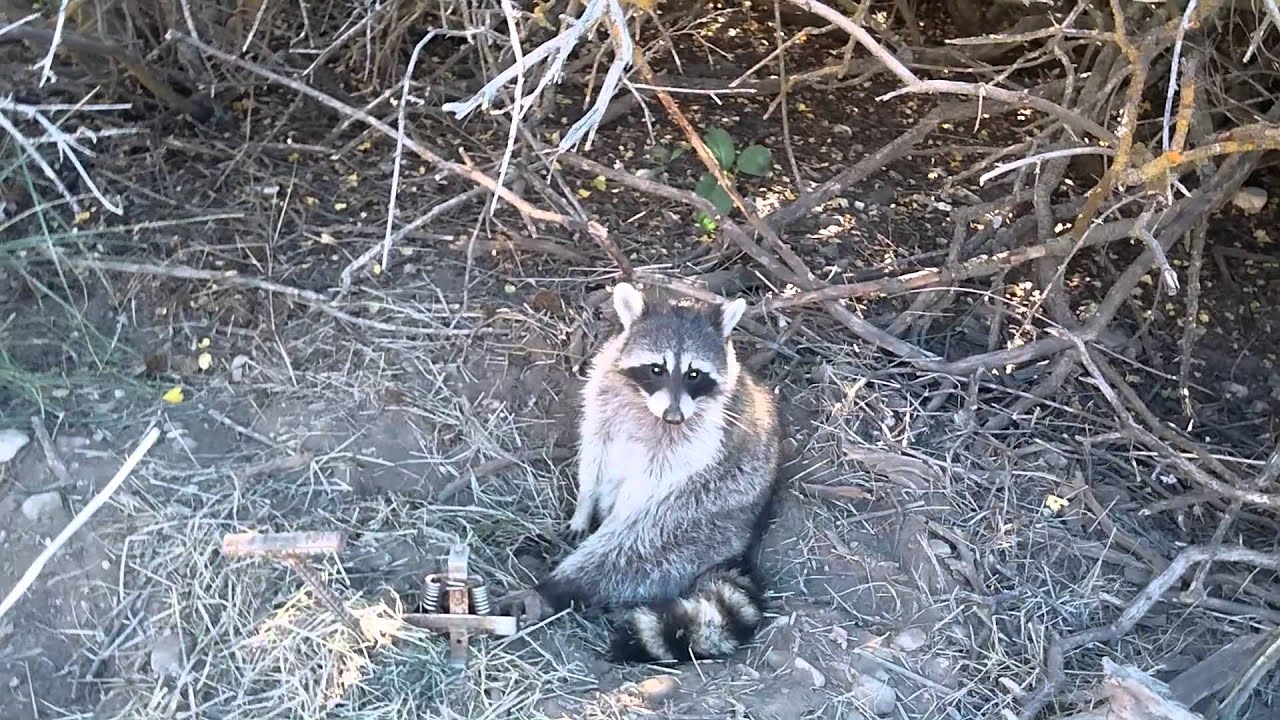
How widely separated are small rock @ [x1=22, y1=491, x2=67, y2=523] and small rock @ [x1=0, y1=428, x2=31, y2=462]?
0.48 feet

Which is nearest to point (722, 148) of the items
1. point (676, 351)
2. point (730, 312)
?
point (730, 312)

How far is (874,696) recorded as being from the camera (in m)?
3.00

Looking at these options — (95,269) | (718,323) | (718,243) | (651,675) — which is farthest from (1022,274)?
(95,269)

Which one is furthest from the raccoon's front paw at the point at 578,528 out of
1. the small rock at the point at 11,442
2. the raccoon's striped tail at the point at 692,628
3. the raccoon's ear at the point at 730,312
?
the small rock at the point at 11,442

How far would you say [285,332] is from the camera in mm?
3676

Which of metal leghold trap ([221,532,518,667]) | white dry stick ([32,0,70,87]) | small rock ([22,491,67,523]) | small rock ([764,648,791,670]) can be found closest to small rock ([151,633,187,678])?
metal leghold trap ([221,532,518,667])

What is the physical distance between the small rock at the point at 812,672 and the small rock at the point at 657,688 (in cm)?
33

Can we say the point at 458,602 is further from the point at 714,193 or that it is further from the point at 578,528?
the point at 714,193

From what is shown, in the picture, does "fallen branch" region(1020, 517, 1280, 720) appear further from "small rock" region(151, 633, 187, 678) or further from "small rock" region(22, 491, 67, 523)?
"small rock" region(22, 491, 67, 523)

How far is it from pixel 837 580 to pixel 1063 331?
3.22ft

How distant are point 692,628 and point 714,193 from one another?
4.82 feet

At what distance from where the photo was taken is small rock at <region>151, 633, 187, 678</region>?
287 cm

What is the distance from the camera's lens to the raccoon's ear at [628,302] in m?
3.40

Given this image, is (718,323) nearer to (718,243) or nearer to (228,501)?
(718,243)
